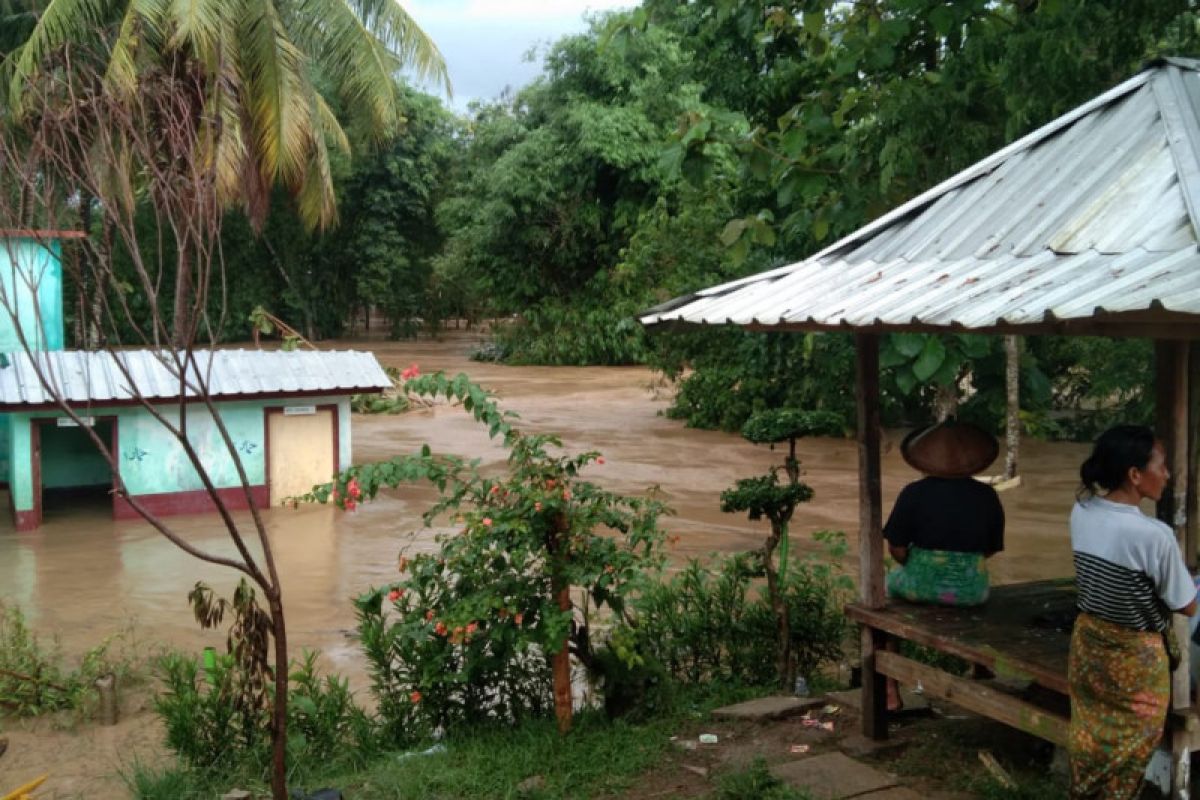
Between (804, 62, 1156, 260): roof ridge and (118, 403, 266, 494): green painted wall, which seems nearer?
(804, 62, 1156, 260): roof ridge

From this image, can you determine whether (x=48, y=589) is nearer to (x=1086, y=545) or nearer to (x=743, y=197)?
(x=743, y=197)

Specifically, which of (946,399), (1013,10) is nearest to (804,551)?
(946,399)

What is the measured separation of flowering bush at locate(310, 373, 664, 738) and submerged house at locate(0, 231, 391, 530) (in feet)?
26.5

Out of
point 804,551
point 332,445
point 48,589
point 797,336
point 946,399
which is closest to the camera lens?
point 48,589

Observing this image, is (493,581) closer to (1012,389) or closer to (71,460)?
(1012,389)

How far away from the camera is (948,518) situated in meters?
5.00

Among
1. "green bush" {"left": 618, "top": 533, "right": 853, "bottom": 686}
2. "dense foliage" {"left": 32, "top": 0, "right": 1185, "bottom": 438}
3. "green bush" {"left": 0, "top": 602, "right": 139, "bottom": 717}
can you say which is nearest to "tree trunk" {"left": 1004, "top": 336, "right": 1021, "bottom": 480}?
"dense foliage" {"left": 32, "top": 0, "right": 1185, "bottom": 438}

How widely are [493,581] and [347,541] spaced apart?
8.04 m

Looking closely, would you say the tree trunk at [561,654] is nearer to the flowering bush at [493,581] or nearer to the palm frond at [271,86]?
the flowering bush at [493,581]

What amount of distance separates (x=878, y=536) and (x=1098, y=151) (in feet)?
6.35

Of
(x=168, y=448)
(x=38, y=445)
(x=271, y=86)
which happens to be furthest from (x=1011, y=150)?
(x=271, y=86)

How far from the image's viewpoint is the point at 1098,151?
14.7 ft

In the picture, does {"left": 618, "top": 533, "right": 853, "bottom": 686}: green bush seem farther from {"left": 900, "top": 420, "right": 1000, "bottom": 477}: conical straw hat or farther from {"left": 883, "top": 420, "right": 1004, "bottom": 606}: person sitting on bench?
{"left": 900, "top": 420, "right": 1000, "bottom": 477}: conical straw hat

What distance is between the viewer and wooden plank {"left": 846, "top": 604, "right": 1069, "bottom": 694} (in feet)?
13.9
